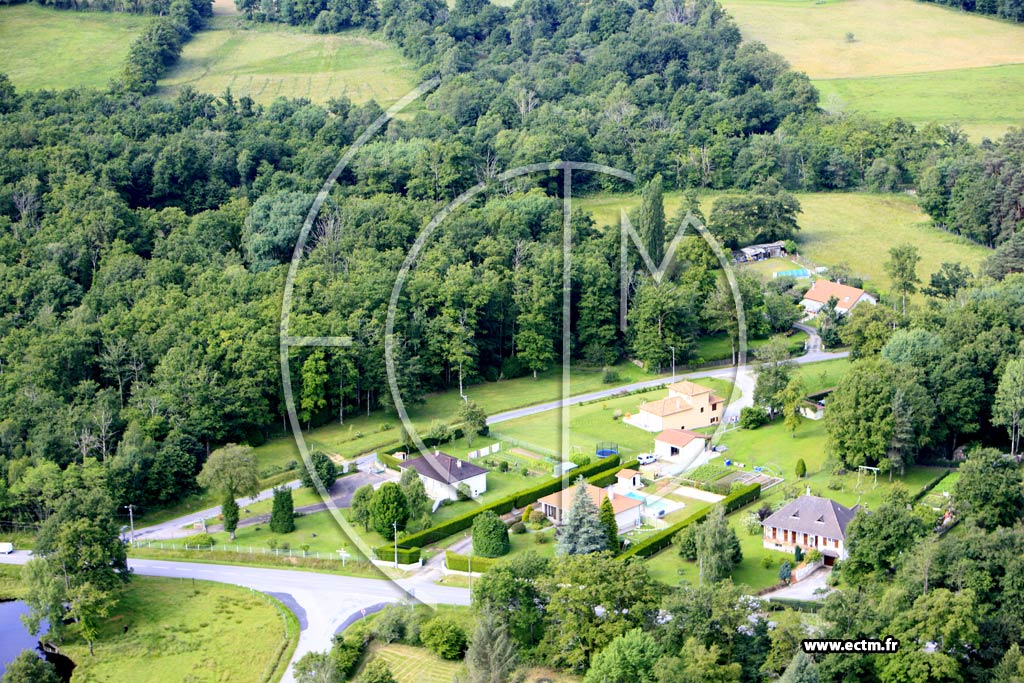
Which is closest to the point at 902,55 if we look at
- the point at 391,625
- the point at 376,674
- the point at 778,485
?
the point at 778,485

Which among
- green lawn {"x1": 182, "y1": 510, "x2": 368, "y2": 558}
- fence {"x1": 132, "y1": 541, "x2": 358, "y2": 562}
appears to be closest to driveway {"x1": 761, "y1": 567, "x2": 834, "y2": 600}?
green lawn {"x1": 182, "y1": 510, "x2": 368, "y2": 558}

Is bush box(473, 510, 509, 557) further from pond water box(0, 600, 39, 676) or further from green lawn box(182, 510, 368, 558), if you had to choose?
pond water box(0, 600, 39, 676)

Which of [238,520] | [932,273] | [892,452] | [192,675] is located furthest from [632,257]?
[192,675]

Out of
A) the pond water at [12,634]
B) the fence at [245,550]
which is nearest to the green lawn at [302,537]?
the fence at [245,550]

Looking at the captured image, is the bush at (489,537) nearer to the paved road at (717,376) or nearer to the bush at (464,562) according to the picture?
the bush at (464,562)

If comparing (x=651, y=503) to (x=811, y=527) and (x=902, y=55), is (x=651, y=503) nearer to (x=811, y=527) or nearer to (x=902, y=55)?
(x=811, y=527)
